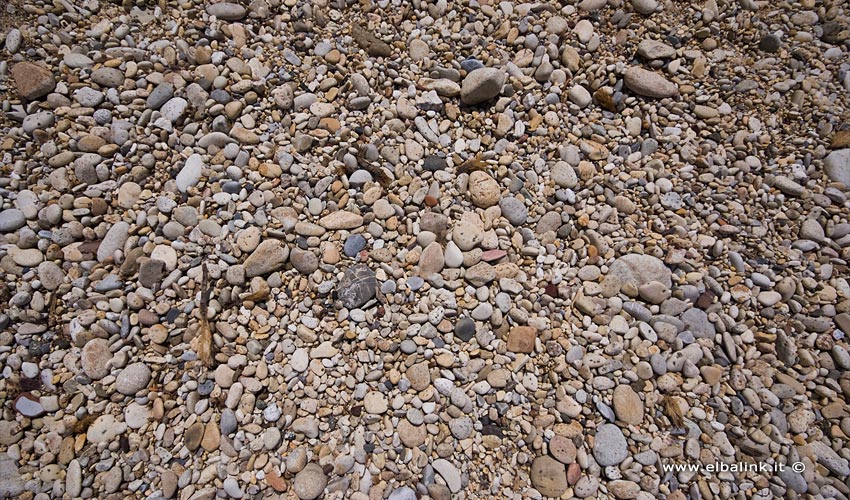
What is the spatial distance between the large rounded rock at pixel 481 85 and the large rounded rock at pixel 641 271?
4.21 ft

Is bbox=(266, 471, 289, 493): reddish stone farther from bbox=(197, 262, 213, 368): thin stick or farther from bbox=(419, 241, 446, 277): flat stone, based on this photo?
bbox=(419, 241, 446, 277): flat stone

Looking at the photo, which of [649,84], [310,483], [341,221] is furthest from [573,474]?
[649,84]

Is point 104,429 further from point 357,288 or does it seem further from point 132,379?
point 357,288

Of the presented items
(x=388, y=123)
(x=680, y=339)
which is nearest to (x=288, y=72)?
(x=388, y=123)

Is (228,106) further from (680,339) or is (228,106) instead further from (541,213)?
(680,339)

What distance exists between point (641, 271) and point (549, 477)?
46.2 inches

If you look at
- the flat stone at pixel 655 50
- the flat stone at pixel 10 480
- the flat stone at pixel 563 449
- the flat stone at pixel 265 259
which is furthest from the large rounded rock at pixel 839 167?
the flat stone at pixel 10 480

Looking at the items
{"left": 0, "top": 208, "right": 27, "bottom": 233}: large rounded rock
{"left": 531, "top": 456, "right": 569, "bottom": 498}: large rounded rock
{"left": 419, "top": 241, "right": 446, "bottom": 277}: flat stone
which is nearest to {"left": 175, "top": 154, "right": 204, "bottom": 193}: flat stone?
{"left": 0, "top": 208, "right": 27, "bottom": 233}: large rounded rock

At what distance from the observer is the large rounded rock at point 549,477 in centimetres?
220

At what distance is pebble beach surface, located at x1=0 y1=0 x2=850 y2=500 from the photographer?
227 centimetres

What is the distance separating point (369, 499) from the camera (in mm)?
2160

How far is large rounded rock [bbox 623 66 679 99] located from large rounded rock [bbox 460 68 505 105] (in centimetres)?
83

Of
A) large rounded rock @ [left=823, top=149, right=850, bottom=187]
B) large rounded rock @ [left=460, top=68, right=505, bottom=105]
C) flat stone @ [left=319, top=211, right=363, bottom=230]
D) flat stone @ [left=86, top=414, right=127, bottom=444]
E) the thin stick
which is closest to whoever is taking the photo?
flat stone @ [left=86, top=414, right=127, bottom=444]

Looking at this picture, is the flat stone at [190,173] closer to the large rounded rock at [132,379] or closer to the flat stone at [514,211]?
the large rounded rock at [132,379]
